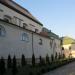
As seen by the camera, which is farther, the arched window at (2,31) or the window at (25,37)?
the window at (25,37)

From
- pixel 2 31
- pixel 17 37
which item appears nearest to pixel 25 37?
pixel 17 37

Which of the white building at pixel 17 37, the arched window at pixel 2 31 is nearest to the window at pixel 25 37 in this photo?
the white building at pixel 17 37

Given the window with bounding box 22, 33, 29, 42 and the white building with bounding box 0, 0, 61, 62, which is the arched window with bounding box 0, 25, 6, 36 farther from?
the window with bounding box 22, 33, 29, 42

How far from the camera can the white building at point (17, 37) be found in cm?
2317

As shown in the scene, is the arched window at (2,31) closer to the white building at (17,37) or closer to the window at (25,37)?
the white building at (17,37)

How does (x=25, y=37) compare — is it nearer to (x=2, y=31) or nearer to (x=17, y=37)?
(x=17, y=37)

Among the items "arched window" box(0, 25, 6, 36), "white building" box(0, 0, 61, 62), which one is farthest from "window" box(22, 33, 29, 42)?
"arched window" box(0, 25, 6, 36)

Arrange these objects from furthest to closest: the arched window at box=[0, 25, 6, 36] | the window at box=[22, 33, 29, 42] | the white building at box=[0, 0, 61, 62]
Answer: the window at box=[22, 33, 29, 42] < the white building at box=[0, 0, 61, 62] < the arched window at box=[0, 25, 6, 36]

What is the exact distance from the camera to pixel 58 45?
51.8 metres

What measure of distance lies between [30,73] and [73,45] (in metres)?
52.4

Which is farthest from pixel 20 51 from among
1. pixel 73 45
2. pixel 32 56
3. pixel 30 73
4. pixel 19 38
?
pixel 73 45

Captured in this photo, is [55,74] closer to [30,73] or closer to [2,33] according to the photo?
[30,73]

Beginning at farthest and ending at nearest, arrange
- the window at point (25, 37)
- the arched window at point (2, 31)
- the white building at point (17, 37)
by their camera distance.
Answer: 1. the window at point (25, 37)
2. the white building at point (17, 37)
3. the arched window at point (2, 31)

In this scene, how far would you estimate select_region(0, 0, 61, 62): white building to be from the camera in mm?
23172
